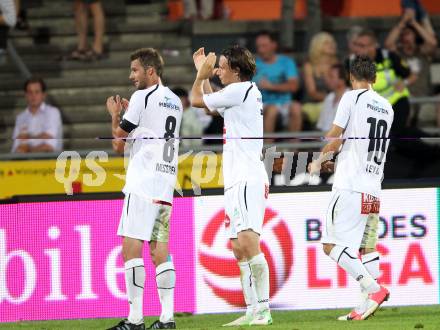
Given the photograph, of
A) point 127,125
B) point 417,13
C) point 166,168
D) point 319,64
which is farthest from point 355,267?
point 417,13

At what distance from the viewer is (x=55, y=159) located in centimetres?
1748

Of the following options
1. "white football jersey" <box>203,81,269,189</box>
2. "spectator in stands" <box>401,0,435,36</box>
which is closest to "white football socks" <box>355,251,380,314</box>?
"white football jersey" <box>203,81,269,189</box>

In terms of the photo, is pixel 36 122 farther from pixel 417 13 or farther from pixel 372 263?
pixel 372 263

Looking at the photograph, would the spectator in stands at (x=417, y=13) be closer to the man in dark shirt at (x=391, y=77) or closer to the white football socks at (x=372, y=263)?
the man in dark shirt at (x=391, y=77)

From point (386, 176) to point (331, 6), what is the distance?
23.2 feet

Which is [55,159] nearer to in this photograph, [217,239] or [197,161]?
[197,161]

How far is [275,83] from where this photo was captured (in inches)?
747

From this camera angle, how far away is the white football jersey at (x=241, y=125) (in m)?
12.3

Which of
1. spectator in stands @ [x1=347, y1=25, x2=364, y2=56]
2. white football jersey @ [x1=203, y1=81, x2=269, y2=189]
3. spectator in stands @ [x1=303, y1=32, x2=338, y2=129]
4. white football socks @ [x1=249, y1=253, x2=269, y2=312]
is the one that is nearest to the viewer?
white football jersey @ [x1=203, y1=81, x2=269, y2=189]

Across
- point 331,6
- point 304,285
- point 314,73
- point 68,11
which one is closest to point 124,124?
point 304,285

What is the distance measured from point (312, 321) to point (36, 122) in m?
6.28

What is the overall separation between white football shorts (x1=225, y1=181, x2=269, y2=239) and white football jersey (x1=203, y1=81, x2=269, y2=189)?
0.19 feet

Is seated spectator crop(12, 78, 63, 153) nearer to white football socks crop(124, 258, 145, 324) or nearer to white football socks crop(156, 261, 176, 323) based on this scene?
white football socks crop(156, 261, 176, 323)

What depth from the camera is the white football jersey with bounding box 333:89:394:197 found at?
1280 centimetres
